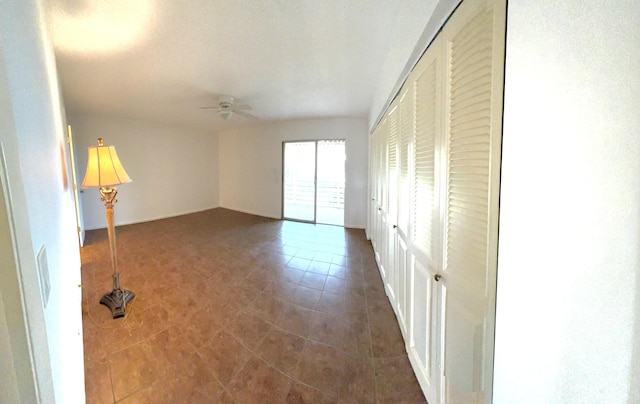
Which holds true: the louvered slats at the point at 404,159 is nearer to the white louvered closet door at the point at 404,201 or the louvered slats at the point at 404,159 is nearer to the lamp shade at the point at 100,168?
the white louvered closet door at the point at 404,201

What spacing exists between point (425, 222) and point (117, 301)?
2744 mm

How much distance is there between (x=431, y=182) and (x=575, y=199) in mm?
719

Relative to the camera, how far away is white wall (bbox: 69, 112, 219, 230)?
4672 mm

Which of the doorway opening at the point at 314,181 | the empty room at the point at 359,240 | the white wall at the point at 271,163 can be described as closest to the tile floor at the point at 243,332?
the empty room at the point at 359,240

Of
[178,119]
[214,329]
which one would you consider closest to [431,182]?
[214,329]

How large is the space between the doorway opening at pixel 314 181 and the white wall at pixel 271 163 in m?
0.19

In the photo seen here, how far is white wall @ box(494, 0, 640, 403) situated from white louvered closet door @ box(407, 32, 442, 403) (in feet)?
1.58

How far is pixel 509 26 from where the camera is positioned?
2.07 feet

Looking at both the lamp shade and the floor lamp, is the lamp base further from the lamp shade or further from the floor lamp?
the lamp shade

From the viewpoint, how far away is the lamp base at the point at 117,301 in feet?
6.48

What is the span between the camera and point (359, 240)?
168 inches

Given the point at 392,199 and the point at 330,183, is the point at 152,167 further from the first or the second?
the point at 392,199

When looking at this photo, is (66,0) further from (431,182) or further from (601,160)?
(601,160)

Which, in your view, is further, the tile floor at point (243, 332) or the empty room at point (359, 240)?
the tile floor at point (243, 332)
